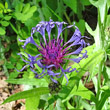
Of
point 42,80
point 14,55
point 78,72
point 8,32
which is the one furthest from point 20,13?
point 78,72

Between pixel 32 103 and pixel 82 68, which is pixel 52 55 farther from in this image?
pixel 32 103

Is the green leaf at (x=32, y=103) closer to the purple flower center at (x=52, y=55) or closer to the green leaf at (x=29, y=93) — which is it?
the green leaf at (x=29, y=93)

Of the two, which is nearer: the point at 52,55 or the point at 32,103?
the point at 52,55

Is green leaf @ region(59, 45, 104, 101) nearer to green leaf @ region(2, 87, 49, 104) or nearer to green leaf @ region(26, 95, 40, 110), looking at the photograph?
Result: green leaf @ region(2, 87, 49, 104)

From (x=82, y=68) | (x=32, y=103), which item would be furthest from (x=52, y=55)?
(x=32, y=103)

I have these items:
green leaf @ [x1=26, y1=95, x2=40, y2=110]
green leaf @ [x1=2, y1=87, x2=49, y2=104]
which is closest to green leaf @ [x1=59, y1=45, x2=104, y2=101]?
green leaf @ [x1=2, y1=87, x2=49, y2=104]

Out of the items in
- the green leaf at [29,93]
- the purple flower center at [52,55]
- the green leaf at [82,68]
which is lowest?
the green leaf at [29,93]

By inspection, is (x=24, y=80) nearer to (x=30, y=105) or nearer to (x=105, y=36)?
(x=30, y=105)

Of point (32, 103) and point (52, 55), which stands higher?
point (52, 55)

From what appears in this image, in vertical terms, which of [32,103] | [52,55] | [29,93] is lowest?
[32,103]

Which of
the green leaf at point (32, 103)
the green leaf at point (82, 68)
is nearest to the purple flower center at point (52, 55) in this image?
the green leaf at point (82, 68)

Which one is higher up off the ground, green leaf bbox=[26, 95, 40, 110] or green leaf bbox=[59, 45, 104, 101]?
green leaf bbox=[59, 45, 104, 101]
